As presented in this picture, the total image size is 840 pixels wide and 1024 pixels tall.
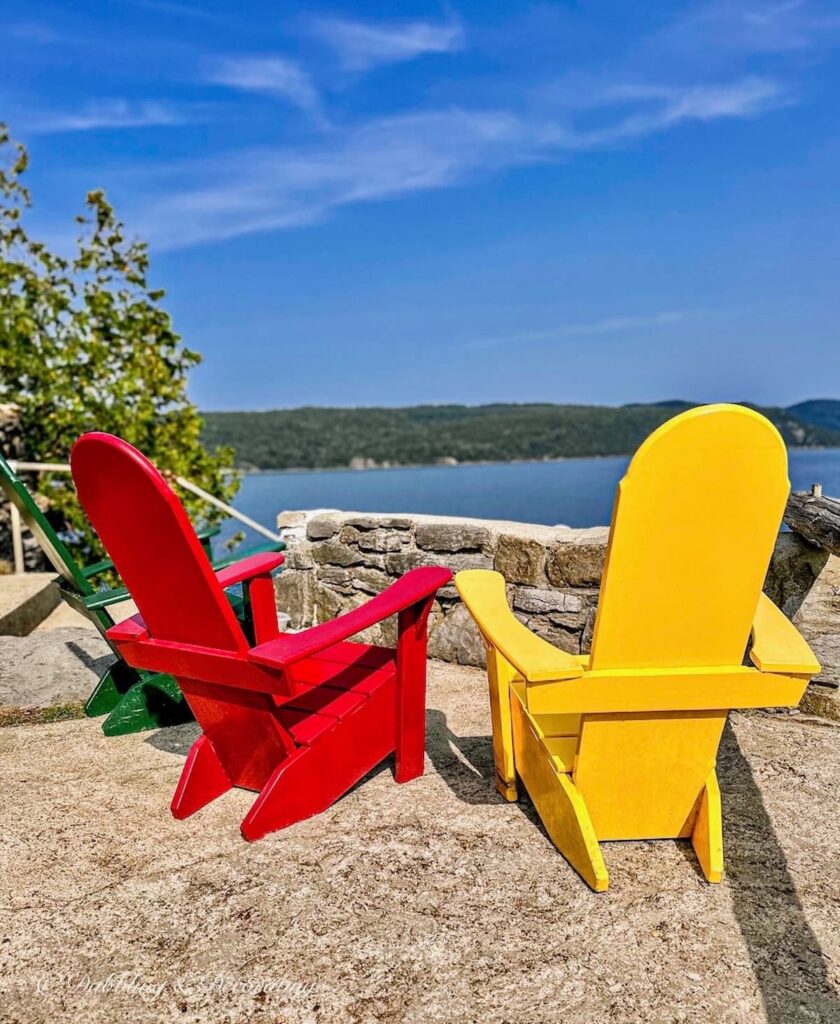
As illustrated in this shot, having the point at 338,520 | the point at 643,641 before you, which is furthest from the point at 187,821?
the point at 338,520

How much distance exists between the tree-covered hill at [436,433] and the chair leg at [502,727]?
32.1 metres

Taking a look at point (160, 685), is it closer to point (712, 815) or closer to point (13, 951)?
point (13, 951)

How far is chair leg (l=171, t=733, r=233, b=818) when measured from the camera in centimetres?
241

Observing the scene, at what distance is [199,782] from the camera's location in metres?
2.46

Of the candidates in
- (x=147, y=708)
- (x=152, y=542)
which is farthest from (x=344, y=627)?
(x=147, y=708)

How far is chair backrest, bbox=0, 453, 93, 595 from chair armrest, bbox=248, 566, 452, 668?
1405mm

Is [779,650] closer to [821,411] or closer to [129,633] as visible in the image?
[129,633]

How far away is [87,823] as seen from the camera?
242 centimetres

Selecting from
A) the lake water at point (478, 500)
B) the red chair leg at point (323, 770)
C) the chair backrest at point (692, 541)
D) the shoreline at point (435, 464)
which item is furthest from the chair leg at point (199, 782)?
the shoreline at point (435, 464)

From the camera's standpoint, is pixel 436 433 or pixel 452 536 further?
pixel 436 433

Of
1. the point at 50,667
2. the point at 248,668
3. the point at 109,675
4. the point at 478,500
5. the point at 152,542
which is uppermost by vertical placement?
the point at 152,542

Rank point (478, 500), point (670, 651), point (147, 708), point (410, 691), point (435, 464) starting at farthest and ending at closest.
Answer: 1. point (435, 464)
2. point (478, 500)
3. point (147, 708)
4. point (410, 691)
5. point (670, 651)

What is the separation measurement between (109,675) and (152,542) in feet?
5.43

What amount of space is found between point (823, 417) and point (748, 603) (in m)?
58.2
